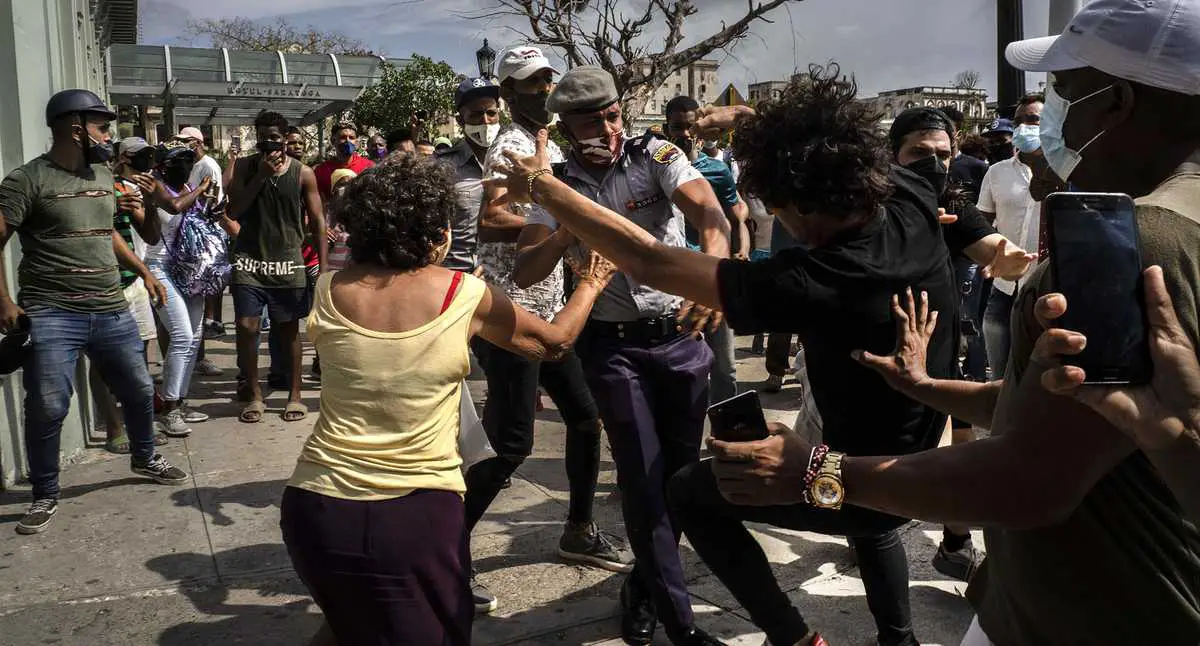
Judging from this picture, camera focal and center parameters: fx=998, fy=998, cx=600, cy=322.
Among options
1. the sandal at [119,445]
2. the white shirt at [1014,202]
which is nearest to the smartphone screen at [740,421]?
the white shirt at [1014,202]

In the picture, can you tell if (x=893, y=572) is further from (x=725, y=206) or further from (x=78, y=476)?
(x=78, y=476)

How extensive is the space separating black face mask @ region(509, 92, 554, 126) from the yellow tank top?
6.57 feet

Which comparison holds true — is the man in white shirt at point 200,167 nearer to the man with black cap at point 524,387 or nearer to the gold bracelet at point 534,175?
the man with black cap at point 524,387

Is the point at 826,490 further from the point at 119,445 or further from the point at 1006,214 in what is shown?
the point at 119,445

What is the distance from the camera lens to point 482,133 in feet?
17.1

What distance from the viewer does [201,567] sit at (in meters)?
4.48

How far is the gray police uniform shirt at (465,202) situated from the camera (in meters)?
5.26

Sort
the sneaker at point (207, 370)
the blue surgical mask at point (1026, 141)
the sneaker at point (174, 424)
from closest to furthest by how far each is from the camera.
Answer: the blue surgical mask at point (1026, 141) → the sneaker at point (174, 424) → the sneaker at point (207, 370)

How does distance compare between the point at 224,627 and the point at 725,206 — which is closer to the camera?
the point at 224,627

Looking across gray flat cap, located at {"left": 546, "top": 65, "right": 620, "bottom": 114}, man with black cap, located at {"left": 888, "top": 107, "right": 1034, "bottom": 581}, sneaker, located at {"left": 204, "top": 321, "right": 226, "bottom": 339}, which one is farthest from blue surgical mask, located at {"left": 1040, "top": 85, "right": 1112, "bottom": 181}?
sneaker, located at {"left": 204, "top": 321, "right": 226, "bottom": 339}

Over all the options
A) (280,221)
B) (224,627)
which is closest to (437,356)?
(224,627)

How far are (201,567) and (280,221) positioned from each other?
3.38 m

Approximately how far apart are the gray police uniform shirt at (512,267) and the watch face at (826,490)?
2742mm

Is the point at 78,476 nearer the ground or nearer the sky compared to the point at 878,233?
nearer the ground
